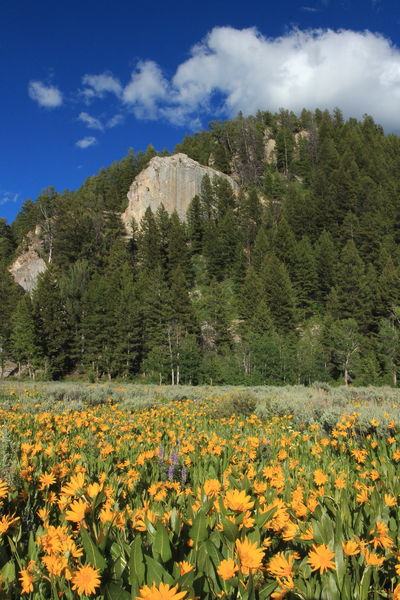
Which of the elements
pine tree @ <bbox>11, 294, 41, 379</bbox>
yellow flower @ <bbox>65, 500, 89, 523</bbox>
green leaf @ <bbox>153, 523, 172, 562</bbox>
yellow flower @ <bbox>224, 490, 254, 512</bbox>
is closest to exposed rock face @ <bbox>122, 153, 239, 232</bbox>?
pine tree @ <bbox>11, 294, 41, 379</bbox>

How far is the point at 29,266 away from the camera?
6138 centimetres

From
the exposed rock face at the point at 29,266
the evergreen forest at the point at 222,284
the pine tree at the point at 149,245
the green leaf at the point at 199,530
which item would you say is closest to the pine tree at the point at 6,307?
the evergreen forest at the point at 222,284

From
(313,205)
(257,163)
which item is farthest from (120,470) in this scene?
(257,163)

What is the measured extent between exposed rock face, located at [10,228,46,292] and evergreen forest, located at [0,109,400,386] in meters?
1.80

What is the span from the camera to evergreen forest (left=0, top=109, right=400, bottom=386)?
39.4 m

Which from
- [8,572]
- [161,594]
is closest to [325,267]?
[8,572]

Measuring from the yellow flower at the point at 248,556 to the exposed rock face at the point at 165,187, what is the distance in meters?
69.7

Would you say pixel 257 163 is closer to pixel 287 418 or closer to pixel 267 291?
pixel 267 291

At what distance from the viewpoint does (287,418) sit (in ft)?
23.3

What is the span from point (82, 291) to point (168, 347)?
653 inches

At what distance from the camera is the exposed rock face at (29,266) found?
2330 inches

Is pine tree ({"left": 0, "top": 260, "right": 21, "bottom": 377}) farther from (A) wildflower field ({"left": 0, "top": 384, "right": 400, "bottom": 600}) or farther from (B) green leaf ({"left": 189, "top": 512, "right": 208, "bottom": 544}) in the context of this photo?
(B) green leaf ({"left": 189, "top": 512, "right": 208, "bottom": 544})

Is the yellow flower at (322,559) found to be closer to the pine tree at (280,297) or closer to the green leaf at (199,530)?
the green leaf at (199,530)

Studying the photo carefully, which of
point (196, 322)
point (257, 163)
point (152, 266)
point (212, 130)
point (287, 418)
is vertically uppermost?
point (212, 130)
